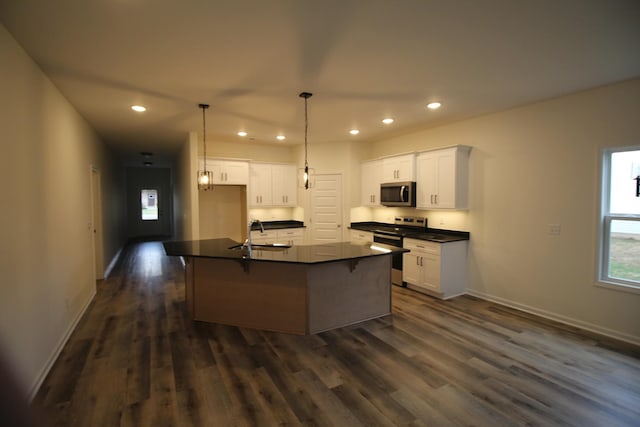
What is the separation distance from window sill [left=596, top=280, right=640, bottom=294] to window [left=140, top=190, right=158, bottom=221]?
13052mm

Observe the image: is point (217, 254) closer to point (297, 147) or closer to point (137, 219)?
point (297, 147)

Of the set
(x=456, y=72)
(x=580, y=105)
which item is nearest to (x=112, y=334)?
(x=456, y=72)

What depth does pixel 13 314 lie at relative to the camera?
240cm

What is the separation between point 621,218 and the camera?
356cm

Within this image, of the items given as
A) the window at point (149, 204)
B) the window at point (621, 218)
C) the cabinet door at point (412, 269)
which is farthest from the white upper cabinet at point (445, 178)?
the window at point (149, 204)

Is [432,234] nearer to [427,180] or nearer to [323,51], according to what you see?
[427,180]

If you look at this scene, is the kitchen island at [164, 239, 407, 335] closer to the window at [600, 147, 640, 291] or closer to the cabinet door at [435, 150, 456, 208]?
the cabinet door at [435, 150, 456, 208]

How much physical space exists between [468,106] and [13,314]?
4967 millimetres

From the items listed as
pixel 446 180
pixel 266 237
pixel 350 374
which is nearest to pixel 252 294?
pixel 350 374

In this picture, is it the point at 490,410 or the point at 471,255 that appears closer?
the point at 490,410

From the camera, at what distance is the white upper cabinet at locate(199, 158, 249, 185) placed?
6147 mm

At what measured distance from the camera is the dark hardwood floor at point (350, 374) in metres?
2.34

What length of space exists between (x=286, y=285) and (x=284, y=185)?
3668 millimetres

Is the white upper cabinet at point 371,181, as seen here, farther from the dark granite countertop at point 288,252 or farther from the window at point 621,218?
the window at point 621,218
